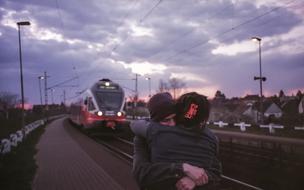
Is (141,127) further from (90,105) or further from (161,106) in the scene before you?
(90,105)

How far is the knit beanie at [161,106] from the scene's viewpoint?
368 centimetres

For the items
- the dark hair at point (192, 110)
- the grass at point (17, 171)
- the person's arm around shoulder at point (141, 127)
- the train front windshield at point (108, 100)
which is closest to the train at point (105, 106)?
the train front windshield at point (108, 100)

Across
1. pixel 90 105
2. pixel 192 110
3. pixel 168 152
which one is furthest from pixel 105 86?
pixel 192 110

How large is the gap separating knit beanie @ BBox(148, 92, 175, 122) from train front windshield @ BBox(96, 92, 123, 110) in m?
29.0

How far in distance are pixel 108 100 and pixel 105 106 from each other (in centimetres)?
48

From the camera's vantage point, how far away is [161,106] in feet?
12.2

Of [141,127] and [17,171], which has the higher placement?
[141,127]

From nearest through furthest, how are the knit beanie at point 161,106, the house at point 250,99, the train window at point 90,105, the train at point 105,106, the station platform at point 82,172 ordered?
the knit beanie at point 161,106, the station platform at point 82,172, the train at point 105,106, the train window at point 90,105, the house at point 250,99

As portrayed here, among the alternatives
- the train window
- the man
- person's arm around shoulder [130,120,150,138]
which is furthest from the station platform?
the train window

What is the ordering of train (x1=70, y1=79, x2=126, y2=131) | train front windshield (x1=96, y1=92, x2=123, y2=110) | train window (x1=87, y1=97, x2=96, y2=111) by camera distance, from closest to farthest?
train (x1=70, y1=79, x2=126, y2=131)
train front windshield (x1=96, y1=92, x2=123, y2=110)
train window (x1=87, y1=97, x2=96, y2=111)

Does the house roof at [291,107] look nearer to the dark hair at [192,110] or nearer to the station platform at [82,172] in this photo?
the station platform at [82,172]

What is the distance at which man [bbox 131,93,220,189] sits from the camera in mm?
3434

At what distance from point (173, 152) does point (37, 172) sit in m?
13.5

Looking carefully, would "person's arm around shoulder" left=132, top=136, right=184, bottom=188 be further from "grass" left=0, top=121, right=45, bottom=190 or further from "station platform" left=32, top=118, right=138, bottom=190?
"grass" left=0, top=121, right=45, bottom=190
